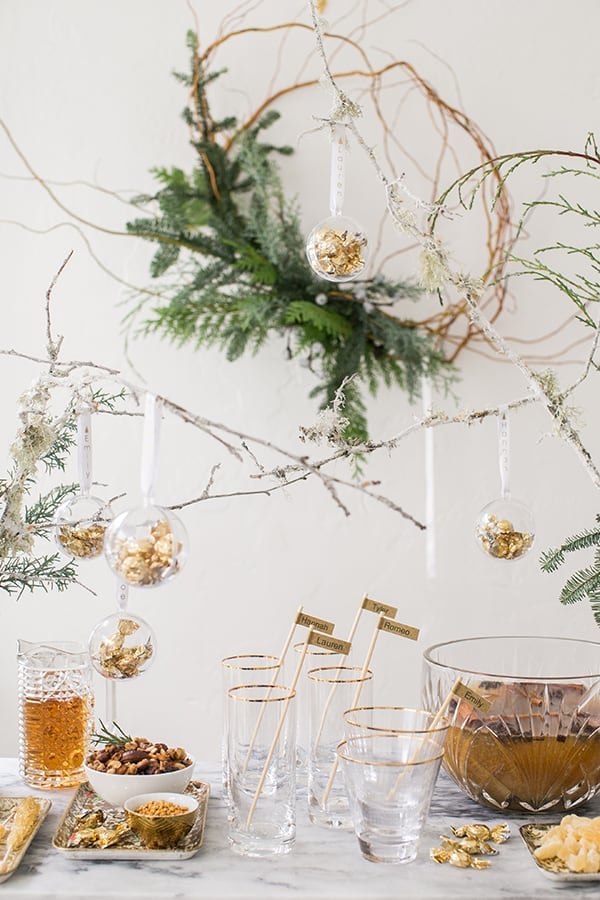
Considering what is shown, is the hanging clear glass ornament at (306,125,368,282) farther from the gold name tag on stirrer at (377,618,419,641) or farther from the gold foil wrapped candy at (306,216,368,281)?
the gold name tag on stirrer at (377,618,419,641)

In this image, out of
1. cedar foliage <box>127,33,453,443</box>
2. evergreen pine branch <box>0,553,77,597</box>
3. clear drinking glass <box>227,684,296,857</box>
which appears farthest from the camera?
cedar foliage <box>127,33,453,443</box>

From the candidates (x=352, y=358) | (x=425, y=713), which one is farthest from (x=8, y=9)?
(x=425, y=713)

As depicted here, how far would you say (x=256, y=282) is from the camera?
2.21m

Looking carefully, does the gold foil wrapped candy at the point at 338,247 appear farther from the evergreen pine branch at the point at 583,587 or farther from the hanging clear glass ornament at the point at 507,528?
the evergreen pine branch at the point at 583,587

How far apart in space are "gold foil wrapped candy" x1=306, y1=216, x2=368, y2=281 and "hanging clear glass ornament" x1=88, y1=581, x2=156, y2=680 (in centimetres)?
51

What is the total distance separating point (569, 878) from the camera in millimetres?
1027

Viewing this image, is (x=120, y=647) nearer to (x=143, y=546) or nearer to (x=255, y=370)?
(x=143, y=546)

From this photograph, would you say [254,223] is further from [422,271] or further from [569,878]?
[569,878]

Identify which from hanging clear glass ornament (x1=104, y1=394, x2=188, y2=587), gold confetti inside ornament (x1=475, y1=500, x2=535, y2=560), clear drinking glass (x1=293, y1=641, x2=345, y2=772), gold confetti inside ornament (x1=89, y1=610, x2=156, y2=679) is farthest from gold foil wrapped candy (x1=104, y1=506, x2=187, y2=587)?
gold confetti inside ornament (x1=475, y1=500, x2=535, y2=560)

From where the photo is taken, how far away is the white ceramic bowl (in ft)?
3.95

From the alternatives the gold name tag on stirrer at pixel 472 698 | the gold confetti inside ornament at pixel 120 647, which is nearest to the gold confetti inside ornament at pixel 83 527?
the gold confetti inside ornament at pixel 120 647

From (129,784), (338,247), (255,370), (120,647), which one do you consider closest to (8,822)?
(129,784)

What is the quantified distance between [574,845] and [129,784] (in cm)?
53

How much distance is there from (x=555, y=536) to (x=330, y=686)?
1211 mm
